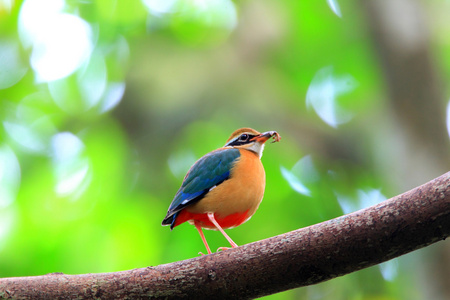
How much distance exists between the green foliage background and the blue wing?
439 cm

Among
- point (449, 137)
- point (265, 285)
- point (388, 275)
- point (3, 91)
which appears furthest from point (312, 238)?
point (3, 91)

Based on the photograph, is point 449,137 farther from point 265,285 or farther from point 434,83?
point 265,285

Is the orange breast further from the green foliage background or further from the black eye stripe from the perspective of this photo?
the green foliage background

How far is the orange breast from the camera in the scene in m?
6.29

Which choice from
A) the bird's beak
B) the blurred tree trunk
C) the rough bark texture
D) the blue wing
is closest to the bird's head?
the bird's beak

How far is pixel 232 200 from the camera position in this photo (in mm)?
6285

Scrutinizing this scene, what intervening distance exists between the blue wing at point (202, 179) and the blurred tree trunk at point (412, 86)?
4.93 m

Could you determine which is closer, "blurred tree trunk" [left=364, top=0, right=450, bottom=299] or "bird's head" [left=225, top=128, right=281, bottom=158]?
"bird's head" [left=225, top=128, right=281, bottom=158]

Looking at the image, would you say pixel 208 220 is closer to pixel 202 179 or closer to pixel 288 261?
pixel 202 179

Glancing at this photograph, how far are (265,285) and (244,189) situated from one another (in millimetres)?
1856

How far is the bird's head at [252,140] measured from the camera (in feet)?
24.7

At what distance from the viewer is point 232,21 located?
14.9m

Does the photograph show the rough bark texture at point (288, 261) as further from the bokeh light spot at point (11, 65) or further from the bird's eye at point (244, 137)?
the bokeh light spot at point (11, 65)

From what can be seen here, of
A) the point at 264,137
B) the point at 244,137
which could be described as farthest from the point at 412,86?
the point at 244,137
